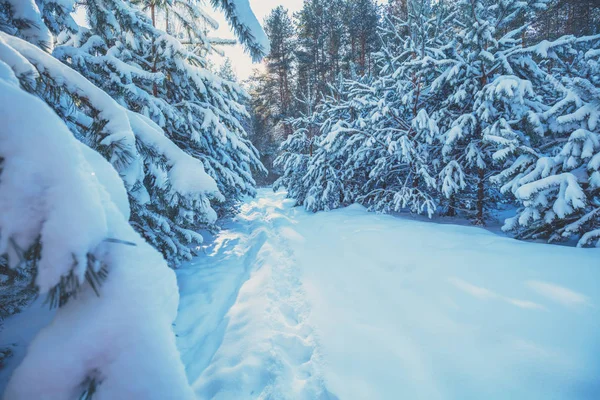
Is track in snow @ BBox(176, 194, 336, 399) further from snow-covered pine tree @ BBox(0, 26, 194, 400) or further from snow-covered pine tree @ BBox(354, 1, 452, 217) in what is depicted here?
snow-covered pine tree @ BBox(354, 1, 452, 217)

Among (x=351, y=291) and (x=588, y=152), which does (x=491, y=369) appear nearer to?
(x=351, y=291)

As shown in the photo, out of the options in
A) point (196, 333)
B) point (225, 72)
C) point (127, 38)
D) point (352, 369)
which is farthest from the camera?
point (225, 72)

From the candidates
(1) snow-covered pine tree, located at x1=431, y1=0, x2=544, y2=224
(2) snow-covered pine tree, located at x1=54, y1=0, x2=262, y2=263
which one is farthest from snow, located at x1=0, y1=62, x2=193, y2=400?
(1) snow-covered pine tree, located at x1=431, y1=0, x2=544, y2=224

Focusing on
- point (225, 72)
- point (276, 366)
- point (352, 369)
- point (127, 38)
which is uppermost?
point (225, 72)

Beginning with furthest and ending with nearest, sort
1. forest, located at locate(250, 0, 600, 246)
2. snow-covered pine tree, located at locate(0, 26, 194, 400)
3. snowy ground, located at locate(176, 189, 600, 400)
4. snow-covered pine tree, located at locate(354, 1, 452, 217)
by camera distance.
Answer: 1. snow-covered pine tree, located at locate(354, 1, 452, 217)
2. forest, located at locate(250, 0, 600, 246)
3. snowy ground, located at locate(176, 189, 600, 400)
4. snow-covered pine tree, located at locate(0, 26, 194, 400)

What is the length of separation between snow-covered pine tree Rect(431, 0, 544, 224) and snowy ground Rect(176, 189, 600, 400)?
219 centimetres

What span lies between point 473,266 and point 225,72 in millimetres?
Answer: 34708

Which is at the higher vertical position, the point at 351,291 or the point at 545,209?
the point at 545,209

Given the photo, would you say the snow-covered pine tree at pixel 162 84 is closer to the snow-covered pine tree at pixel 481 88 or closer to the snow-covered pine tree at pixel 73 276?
the snow-covered pine tree at pixel 73 276

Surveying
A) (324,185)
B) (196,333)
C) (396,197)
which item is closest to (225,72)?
(324,185)

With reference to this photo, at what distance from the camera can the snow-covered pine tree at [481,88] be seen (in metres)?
4.99

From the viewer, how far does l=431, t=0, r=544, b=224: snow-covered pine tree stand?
4992mm

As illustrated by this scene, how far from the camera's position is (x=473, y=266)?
3248mm

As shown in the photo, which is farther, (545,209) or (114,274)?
(545,209)
